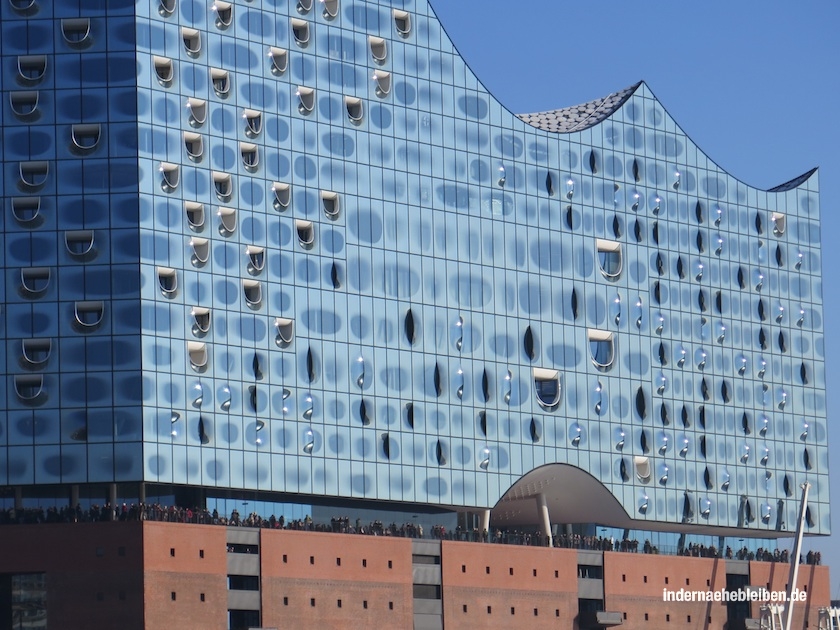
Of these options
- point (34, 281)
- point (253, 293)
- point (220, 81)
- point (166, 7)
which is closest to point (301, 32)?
point (220, 81)

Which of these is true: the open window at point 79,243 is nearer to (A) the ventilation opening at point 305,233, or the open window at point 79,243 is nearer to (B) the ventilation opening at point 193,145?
(B) the ventilation opening at point 193,145

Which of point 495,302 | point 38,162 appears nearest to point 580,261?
point 495,302

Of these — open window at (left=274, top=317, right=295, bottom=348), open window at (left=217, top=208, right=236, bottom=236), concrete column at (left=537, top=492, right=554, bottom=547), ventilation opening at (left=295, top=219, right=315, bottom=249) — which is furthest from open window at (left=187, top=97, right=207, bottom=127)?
concrete column at (left=537, top=492, right=554, bottom=547)

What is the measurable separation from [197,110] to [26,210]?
7523 millimetres

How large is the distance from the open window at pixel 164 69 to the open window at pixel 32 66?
414 centimetres

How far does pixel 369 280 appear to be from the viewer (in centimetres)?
8238

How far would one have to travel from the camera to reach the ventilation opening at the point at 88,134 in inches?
2987

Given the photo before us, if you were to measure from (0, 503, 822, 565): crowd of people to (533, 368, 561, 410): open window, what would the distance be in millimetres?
5815

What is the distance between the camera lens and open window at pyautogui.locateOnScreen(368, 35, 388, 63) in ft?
276

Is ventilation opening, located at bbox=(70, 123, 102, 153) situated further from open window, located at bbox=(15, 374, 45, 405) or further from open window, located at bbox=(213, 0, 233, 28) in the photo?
open window, located at bbox=(15, 374, 45, 405)

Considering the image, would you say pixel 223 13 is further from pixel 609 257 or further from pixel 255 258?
pixel 609 257

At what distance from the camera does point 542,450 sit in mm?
88375

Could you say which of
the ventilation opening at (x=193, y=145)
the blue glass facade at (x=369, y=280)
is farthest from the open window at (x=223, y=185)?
the ventilation opening at (x=193, y=145)

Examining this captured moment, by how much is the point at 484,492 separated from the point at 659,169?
19.5 metres
